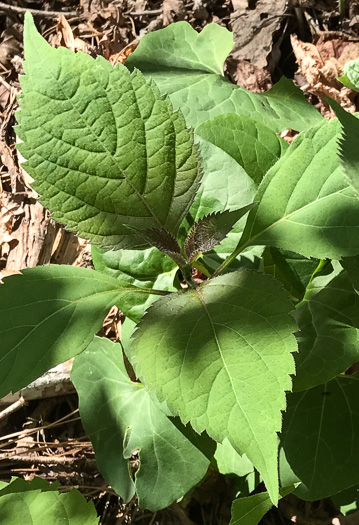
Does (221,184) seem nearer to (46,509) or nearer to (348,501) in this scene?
(46,509)

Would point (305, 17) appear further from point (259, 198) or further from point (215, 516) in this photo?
point (215, 516)

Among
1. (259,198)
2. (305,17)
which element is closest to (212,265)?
(259,198)

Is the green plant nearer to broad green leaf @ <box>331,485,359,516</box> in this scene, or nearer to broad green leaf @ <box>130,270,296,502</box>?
broad green leaf @ <box>130,270,296,502</box>

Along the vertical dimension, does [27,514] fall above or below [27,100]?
below

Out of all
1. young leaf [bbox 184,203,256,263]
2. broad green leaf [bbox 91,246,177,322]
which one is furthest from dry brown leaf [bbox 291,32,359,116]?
young leaf [bbox 184,203,256,263]

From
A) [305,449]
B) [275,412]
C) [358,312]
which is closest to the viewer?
[275,412]

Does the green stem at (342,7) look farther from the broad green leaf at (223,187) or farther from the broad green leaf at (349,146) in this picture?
the broad green leaf at (349,146)

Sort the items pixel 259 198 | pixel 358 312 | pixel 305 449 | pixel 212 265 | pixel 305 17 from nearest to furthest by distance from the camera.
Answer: pixel 259 198, pixel 358 312, pixel 305 449, pixel 212 265, pixel 305 17
